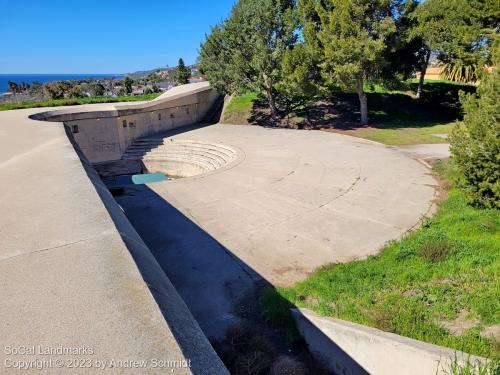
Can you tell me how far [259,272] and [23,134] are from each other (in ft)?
31.2

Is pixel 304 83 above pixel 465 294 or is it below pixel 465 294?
above

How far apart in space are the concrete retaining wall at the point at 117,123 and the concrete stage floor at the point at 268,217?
29.0 ft

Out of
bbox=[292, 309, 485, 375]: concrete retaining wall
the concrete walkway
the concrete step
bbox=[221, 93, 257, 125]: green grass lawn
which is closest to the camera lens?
bbox=[292, 309, 485, 375]: concrete retaining wall

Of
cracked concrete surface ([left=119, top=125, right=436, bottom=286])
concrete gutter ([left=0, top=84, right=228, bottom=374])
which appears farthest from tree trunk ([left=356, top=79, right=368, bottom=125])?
concrete gutter ([left=0, top=84, right=228, bottom=374])

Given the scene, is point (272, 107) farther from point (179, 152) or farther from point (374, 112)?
point (179, 152)

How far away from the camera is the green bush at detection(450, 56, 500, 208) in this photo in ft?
23.2

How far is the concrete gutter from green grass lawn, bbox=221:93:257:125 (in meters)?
19.7

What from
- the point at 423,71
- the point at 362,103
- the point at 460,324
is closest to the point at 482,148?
the point at 460,324

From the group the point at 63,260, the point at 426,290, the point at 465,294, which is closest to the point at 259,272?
the point at 426,290

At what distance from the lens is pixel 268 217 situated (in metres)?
8.73

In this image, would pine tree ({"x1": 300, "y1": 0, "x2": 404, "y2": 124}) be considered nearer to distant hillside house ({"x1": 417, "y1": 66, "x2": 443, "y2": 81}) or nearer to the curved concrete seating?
the curved concrete seating

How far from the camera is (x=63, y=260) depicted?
3365 millimetres

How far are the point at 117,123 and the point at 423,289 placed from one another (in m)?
17.9

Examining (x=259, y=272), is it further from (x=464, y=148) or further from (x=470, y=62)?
(x=470, y=62)
